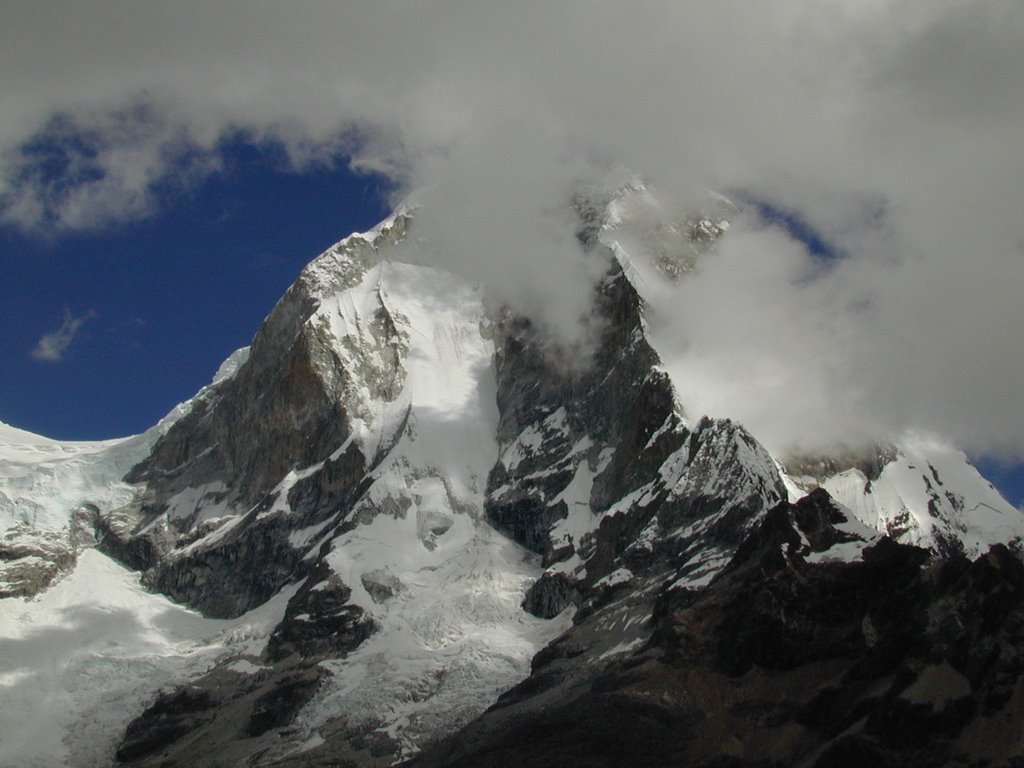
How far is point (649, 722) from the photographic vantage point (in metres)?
160

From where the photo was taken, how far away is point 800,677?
162875 millimetres

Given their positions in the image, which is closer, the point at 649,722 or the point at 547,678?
the point at 649,722

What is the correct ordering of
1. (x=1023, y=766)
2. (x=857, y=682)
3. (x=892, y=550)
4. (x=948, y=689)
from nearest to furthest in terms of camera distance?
(x=1023, y=766) → (x=948, y=689) → (x=857, y=682) → (x=892, y=550)

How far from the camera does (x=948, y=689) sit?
144250 millimetres

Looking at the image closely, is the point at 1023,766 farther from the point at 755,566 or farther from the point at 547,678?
the point at 547,678

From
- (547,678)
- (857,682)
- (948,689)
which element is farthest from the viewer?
(547,678)

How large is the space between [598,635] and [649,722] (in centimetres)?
3687

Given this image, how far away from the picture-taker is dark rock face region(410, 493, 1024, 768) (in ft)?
467

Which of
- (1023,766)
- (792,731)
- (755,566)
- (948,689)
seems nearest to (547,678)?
(755,566)

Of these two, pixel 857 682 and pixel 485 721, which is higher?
pixel 485 721

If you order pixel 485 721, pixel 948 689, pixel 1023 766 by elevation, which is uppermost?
pixel 485 721

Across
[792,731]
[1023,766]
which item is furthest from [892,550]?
[1023,766]

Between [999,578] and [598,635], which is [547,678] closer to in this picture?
[598,635]

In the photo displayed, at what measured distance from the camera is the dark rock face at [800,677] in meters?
142
